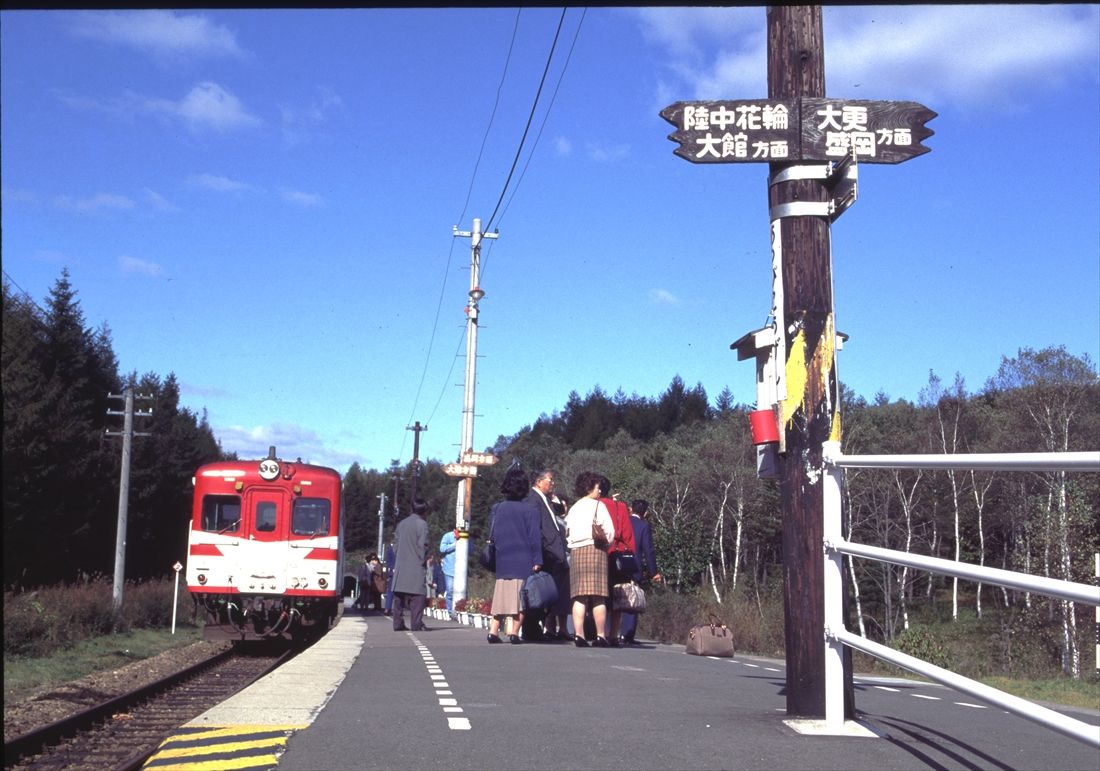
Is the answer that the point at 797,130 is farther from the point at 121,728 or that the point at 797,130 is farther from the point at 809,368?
the point at 121,728

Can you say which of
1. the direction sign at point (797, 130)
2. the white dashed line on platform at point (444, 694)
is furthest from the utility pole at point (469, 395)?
the direction sign at point (797, 130)

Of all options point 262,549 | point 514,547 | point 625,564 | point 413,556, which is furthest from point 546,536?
point 262,549

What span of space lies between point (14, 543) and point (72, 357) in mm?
18099

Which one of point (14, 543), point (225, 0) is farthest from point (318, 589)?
point (14, 543)

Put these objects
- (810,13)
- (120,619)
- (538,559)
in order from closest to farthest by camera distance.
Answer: (810,13) → (538,559) → (120,619)

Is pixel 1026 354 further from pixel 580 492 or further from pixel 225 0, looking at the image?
pixel 225 0

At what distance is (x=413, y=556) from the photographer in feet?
52.9

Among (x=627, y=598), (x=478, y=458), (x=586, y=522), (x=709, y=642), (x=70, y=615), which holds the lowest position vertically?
(x=70, y=615)

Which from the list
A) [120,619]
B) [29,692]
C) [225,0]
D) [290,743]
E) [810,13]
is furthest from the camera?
[120,619]

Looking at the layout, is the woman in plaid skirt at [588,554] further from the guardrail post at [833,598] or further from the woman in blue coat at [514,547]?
the guardrail post at [833,598]

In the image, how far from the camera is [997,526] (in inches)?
1957

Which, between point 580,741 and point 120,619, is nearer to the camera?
point 580,741

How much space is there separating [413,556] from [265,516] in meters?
6.18

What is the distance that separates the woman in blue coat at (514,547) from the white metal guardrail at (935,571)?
21.5 ft
